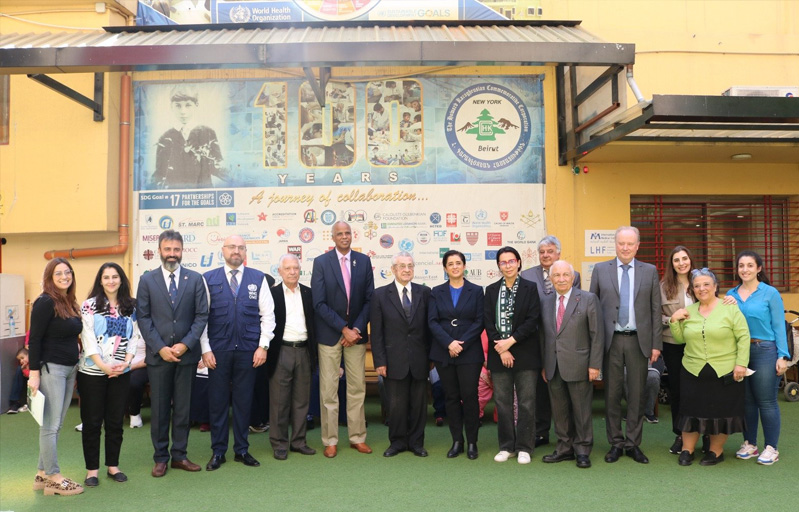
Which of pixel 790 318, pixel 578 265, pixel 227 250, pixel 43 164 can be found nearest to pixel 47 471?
pixel 227 250

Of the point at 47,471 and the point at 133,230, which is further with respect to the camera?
the point at 133,230

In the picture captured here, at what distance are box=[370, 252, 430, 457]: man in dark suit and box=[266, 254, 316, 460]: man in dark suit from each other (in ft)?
1.96

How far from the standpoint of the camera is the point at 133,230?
27.7 feet

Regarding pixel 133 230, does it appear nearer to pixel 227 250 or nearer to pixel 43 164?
pixel 43 164

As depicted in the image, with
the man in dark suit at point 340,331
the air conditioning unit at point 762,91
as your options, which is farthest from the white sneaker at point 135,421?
the air conditioning unit at point 762,91

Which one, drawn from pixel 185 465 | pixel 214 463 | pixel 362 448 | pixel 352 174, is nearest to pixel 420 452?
pixel 362 448

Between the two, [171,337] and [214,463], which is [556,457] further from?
[171,337]

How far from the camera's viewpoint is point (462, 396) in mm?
5746

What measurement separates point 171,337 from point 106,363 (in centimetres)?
49

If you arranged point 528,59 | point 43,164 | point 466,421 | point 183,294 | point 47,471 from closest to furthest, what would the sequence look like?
point 47,471, point 183,294, point 466,421, point 528,59, point 43,164

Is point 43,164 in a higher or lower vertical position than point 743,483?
higher

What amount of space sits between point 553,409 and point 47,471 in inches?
150

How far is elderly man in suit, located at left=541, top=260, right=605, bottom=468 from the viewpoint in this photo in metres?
5.45

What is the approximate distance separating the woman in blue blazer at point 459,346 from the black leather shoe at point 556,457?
569 mm
